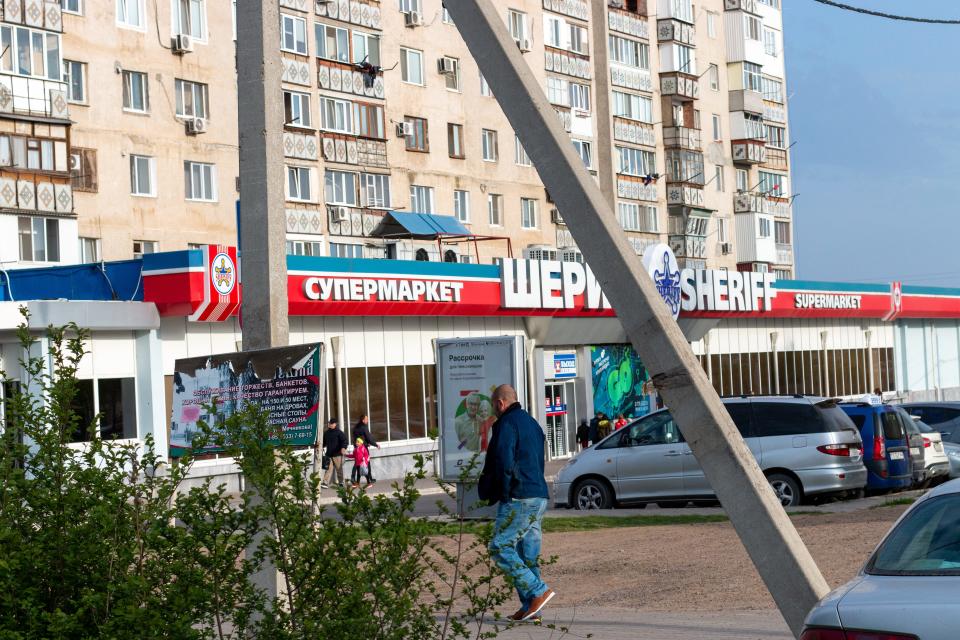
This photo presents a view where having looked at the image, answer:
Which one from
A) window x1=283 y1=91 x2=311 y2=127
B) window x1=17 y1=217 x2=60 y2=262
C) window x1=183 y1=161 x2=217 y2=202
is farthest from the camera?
window x1=283 y1=91 x2=311 y2=127

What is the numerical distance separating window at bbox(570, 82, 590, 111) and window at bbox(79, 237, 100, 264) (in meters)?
23.9

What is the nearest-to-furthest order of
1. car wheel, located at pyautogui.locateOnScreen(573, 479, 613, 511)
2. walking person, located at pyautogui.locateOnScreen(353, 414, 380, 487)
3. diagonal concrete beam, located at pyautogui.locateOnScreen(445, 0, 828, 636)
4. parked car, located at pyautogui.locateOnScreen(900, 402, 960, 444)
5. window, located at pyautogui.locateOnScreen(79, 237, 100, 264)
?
1. diagonal concrete beam, located at pyautogui.locateOnScreen(445, 0, 828, 636)
2. car wheel, located at pyautogui.locateOnScreen(573, 479, 613, 511)
3. parked car, located at pyautogui.locateOnScreen(900, 402, 960, 444)
4. walking person, located at pyautogui.locateOnScreen(353, 414, 380, 487)
5. window, located at pyautogui.locateOnScreen(79, 237, 100, 264)

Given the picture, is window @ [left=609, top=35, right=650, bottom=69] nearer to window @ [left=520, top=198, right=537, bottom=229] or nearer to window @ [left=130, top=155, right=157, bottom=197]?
window @ [left=520, top=198, right=537, bottom=229]

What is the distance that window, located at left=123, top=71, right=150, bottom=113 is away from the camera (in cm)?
3897

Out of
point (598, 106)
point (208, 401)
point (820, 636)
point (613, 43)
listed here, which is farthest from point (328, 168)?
point (820, 636)

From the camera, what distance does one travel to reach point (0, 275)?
2911cm

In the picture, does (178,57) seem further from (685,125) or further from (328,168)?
(685,125)

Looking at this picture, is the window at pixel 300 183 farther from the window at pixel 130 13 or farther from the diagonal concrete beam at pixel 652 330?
the diagonal concrete beam at pixel 652 330

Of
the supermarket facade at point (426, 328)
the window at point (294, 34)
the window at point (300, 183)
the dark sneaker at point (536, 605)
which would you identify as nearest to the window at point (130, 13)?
the window at point (294, 34)

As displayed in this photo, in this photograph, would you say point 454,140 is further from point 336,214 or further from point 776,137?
point 776,137

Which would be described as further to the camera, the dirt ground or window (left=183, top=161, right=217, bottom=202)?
window (left=183, top=161, right=217, bottom=202)

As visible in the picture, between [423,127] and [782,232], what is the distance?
27.9m

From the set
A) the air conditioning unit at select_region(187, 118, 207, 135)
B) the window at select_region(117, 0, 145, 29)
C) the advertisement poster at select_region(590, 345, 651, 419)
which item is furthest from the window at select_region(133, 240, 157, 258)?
the advertisement poster at select_region(590, 345, 651, 419)

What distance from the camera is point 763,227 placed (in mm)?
67562
